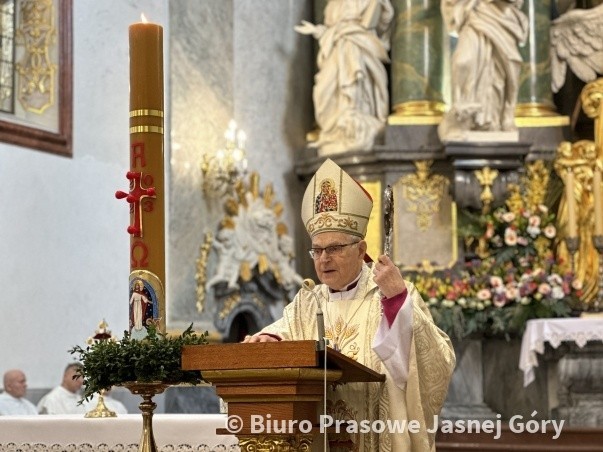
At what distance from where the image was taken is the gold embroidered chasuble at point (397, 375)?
3.92m

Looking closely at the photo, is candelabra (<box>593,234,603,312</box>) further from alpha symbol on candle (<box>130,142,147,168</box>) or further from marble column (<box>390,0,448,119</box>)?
alpha symbol on candle (<box>130,142,147,168</box>)

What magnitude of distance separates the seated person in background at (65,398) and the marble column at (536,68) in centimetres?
539

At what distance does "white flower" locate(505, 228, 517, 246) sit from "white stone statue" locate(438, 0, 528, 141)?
1.05 metres

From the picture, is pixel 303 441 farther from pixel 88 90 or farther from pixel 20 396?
pixel 88 90

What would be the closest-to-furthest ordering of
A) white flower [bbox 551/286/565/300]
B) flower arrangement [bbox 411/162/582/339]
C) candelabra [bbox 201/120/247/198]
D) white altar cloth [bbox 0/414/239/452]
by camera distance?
1. white altar cloth [bbox 0/414/239/452]
2. white flower [bbox 551/286/565/300]
3. flower arrangement [bbox 411/162/582/339]
4. candelabra [bbox 201/120/247/198]

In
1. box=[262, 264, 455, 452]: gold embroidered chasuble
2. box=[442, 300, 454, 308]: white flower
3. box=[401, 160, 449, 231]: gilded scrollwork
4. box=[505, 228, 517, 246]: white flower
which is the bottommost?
box=[262, 264, 455, 452]: gold embroidered chasuble

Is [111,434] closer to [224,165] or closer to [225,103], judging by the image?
[224,165]

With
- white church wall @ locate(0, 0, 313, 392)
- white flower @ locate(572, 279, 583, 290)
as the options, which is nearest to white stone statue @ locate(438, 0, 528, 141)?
white flower @ locate(572, 279, 583, 290)

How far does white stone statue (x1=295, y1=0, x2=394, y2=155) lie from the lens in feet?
39.0

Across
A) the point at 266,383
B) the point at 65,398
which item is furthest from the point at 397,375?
the point at 65,398

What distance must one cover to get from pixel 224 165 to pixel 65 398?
323cm

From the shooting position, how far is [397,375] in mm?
3979

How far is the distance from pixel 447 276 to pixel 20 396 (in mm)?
3993

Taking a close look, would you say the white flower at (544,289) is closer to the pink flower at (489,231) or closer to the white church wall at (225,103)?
the pink flower at (489,231)
